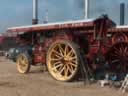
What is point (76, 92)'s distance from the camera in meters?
11.5

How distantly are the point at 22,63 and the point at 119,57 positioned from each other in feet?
14.4

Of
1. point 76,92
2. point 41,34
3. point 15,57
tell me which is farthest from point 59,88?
point 15,57

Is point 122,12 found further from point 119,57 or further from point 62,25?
point 62,25

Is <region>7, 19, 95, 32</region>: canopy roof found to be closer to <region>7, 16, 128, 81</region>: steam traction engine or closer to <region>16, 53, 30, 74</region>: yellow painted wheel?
<region>7, 16, 128, 81</region>: steam traction engine

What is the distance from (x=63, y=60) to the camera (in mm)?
14016

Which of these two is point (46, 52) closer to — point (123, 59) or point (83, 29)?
point (83, 29)

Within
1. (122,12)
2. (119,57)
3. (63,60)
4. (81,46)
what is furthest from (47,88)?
(122,12)

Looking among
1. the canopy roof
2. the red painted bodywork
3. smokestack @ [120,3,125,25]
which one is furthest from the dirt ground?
smokestack @ [120,3,125,25]

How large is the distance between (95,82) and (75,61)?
39.5 inches

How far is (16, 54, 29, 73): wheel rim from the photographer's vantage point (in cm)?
1669

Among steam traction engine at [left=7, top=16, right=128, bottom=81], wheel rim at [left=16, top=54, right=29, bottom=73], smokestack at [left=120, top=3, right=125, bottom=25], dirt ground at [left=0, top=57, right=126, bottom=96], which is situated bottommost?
dirt ground at [left=0, top=57, right=126, bottom=96]

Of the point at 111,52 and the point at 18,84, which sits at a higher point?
the point at 111,52

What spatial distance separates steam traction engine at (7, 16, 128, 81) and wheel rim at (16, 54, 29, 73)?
119 cm

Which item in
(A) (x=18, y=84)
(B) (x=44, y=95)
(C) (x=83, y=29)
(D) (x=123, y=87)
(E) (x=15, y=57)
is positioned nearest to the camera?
(B) (x=44, y=95)
